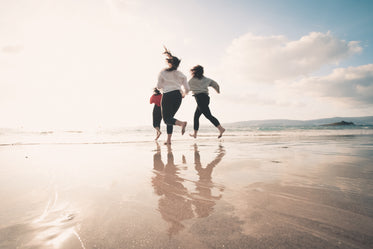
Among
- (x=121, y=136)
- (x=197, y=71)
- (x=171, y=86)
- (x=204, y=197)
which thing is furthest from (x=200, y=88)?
(x=121, y=136)

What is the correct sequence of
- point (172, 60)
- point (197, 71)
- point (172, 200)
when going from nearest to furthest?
point (172, 200) < point (172, 60) < point (197, 71)

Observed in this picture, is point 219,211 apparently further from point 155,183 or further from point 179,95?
point 179,95

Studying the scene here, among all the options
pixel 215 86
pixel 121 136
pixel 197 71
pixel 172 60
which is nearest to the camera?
pixel 172 60

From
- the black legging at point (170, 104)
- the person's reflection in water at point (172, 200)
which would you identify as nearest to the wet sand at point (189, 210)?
the person's reflection in water at point (172, 200)

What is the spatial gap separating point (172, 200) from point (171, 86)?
3662 mm

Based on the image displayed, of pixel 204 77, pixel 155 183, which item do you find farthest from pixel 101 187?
pixel 204 77

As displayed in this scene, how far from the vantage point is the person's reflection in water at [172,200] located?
3.03 ft

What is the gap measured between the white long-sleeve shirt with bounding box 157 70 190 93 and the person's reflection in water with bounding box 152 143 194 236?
305 centimetres

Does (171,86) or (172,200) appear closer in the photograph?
(172,200)

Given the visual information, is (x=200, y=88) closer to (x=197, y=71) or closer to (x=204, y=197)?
(x=197, y=71)

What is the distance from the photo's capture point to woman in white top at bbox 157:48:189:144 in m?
4.50

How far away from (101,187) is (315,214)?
1.45 m

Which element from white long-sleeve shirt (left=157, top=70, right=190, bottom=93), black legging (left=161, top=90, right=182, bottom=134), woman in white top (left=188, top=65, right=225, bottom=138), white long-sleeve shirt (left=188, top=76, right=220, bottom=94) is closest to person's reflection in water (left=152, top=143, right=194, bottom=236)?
black legging (left=161, top=90, right=182, bottom=134)

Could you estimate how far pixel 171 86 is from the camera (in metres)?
4.55
